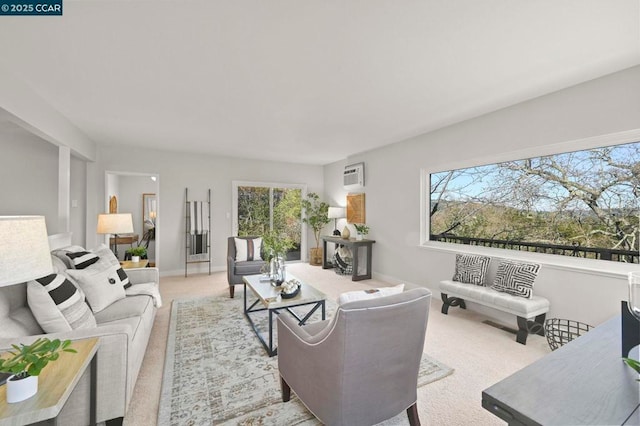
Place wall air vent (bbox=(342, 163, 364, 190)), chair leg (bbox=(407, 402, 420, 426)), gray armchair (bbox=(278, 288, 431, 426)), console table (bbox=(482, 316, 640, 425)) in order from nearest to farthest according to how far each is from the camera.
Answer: console table (bbox=(482, 316, 640, 425)) < gray armchair (bbox=(278, 288, 431, 426)) < chair leg (bbox=(407, 402, 420, 426)) < wall air vent (bbox=(342, 163, 364, 190))

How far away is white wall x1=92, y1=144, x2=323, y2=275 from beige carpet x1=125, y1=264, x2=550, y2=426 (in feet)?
→ 5.89

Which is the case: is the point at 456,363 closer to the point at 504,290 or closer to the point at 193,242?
the point at 504,290

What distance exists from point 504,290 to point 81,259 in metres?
4.25

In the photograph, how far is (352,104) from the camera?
128 inches

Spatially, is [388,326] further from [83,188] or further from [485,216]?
[83,188]

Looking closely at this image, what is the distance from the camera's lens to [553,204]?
3.14 m

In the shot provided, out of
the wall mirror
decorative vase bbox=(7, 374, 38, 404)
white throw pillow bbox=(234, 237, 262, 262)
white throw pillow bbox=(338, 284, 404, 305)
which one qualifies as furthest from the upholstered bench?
the wall mirror

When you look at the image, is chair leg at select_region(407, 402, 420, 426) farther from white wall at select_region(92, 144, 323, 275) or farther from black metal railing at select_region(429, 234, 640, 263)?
white wall at select_region(92, 144, 323, 275)

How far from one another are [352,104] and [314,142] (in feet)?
5.82

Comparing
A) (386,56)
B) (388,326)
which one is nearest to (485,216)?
(386,56)

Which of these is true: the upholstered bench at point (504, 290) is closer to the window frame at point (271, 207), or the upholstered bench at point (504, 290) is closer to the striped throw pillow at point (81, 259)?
the striped throw pillow at point (81, 259)

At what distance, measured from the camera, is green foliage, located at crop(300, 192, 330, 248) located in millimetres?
6812

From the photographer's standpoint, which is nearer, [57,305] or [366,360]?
[366,360]

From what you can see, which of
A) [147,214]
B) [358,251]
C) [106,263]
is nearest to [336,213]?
[358,251]
